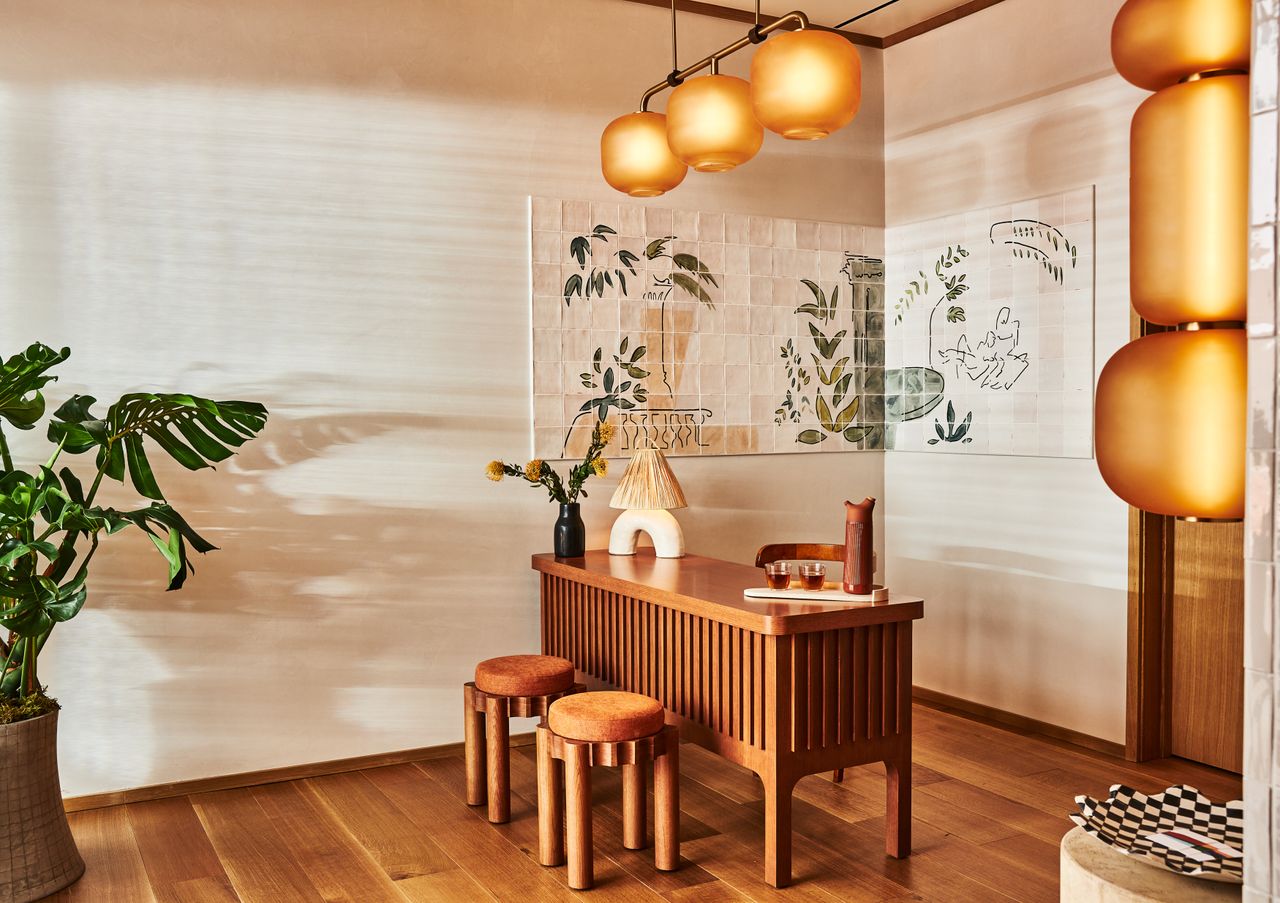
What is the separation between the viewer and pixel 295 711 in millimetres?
3738

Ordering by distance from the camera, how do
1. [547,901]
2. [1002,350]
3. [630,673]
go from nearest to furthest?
[547,901] < [630,673] < [1002,350]

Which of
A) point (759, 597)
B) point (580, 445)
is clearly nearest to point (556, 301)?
point (580, 445)

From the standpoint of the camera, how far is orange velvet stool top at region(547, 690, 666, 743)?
9.38 feet

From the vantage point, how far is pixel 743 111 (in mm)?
2725

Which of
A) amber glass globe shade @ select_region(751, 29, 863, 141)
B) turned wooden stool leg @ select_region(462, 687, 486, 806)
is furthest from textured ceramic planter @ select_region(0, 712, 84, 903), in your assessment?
amber glass globe shade @ select_region(751, 29, 863, 141)

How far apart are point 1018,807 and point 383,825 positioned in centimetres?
197

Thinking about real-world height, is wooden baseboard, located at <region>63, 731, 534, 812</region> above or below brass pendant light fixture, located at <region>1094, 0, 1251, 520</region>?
below

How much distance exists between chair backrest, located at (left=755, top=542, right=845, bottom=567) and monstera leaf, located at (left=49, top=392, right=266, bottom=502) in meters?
1.79

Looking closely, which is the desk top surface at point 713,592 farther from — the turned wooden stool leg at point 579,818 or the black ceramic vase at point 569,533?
the turned wooden stool leg at point 579,818

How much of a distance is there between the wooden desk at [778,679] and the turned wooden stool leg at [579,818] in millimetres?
435

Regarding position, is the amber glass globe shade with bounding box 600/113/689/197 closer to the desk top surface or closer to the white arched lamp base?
the desk top surface

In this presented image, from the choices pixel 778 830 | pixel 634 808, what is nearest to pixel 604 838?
pixel 634 808

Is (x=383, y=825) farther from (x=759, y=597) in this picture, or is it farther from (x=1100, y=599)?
(x=1100, y=599)

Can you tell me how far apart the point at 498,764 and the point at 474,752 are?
17 centimetres
